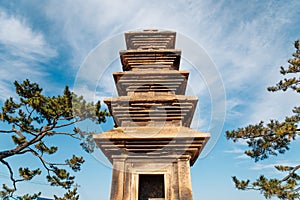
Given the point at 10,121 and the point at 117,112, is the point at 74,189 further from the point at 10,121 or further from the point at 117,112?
the point at 117,112

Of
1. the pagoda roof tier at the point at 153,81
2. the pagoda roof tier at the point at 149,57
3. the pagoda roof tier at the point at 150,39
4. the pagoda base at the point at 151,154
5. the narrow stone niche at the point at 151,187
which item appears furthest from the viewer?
the pagoda roof tier at the point at 150,39

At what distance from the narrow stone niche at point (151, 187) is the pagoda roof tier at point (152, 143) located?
0.99 meters

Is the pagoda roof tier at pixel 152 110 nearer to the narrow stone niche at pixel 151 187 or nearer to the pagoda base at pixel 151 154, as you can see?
the pagoda base at pixel 151 154

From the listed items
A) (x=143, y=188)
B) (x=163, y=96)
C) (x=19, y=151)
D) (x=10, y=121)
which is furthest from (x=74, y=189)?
(x=163, y=96)

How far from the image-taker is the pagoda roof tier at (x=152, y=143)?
21.0 ft

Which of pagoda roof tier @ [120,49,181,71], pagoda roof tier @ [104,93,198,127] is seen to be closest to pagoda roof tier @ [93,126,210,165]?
pagoda roof tier @ [104,93,198,127]

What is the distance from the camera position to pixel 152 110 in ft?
24.6

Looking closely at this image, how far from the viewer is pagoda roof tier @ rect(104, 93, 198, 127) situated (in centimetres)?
741

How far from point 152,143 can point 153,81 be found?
2.53 meters

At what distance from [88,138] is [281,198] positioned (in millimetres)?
12064

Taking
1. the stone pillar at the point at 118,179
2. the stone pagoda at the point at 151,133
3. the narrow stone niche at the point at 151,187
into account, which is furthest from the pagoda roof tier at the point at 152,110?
the narrow stone niche at the point at 151,187

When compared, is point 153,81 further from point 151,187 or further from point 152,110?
point 151,187

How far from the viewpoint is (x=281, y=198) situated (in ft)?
38.1

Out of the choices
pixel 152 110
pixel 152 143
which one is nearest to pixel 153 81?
pixel 152 110
